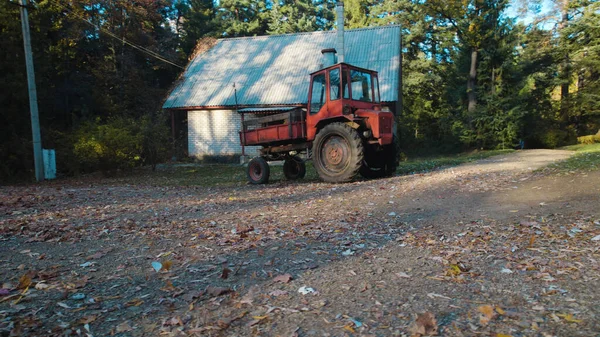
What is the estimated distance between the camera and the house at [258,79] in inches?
785

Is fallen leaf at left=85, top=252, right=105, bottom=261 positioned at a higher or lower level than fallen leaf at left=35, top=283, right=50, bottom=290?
lower

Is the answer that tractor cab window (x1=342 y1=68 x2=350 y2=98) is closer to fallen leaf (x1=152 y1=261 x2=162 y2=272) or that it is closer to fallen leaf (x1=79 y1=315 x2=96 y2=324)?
fallen leaf (x1=152 y1=261 x2=162 y2=272)

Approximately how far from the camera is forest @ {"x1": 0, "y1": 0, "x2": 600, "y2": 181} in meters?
16.8

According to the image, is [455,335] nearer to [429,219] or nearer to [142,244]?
[429,219]

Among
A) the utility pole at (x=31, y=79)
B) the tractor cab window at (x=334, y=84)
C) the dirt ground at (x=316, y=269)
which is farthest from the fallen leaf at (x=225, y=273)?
the utility pole at (x=31, y=79)

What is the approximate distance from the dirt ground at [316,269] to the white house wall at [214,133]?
47.0 feet

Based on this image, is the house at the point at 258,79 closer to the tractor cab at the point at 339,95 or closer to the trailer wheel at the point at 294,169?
the trailer wheel at the point at 294,169

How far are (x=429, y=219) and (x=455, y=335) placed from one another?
3.00 m

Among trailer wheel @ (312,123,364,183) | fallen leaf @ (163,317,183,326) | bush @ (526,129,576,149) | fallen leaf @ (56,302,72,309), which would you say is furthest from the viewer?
bush @ (526,129,576,149)

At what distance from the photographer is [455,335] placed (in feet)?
7.07

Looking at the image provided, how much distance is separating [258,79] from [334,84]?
12.9m

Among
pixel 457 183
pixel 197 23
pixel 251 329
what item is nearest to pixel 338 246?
pixel 251 329

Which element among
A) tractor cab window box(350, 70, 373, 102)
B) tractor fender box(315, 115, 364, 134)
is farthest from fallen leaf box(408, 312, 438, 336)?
tractor cab window box(350, 70, 373, 102)

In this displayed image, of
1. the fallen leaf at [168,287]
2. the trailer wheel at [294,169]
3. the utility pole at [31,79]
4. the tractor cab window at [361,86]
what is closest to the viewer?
the fallen leaf at [168,287]
